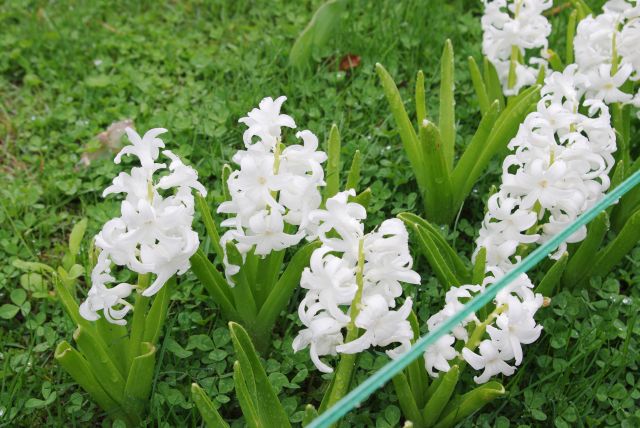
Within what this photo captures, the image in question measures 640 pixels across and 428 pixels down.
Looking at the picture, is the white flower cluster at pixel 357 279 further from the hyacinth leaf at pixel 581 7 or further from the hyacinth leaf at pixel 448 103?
the hyacinth leaf at pixel 581 7

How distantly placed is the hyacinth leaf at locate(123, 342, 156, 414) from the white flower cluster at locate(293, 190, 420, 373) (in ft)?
1.24

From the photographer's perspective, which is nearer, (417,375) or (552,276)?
(417,375)

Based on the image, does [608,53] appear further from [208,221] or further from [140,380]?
[140,380]

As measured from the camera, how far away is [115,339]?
1.74 metres

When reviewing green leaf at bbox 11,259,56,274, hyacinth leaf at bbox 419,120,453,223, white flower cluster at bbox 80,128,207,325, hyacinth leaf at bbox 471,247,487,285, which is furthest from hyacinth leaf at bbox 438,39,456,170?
green leaf at bbox 11,259,56,274

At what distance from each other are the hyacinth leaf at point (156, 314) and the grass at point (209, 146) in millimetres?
178

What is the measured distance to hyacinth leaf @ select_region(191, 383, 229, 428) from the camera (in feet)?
4.87

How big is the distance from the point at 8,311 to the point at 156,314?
60 cm

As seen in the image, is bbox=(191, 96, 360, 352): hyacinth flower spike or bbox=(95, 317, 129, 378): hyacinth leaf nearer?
bbox=(191, 96, 360, 352): hyacinth flower spike

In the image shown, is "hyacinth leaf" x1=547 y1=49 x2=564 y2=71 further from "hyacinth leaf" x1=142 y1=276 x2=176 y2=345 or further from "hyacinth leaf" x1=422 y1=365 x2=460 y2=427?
"hyacinth leaf" x1=142 y1=276 x2=176 y2=345

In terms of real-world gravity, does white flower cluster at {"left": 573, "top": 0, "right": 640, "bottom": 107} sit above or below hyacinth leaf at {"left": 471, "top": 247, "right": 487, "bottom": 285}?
above

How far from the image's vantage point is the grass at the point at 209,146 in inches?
74.4

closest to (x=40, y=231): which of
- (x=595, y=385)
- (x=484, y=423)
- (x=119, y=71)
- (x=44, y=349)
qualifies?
(x=44, y=349)

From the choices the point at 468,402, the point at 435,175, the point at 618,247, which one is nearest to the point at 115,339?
the point at 468,402
